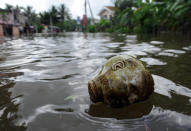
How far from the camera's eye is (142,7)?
13398mm

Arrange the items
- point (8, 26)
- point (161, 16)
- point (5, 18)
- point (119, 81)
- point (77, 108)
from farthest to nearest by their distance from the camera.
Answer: point (8, 26), point (5, 18), point (161, 16), point (77, 108), point (119, 81)

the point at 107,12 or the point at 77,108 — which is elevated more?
the point at 107,12

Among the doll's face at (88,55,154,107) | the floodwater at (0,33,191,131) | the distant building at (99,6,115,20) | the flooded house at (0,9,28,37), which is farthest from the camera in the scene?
the distant building at (99,6,115,20)

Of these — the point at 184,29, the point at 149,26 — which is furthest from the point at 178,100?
the point at 149,26

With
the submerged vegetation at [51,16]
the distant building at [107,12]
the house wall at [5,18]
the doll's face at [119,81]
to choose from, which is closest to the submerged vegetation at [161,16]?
the doll's face at [119,81]

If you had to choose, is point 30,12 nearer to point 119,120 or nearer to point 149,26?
point 149,26

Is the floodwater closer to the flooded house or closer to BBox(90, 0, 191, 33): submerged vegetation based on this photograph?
BBox(90, 0, 191, 33): submerged vegetation

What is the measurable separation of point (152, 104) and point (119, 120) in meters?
0.38

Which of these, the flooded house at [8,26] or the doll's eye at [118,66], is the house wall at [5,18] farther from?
the doll's eye at [118,66]

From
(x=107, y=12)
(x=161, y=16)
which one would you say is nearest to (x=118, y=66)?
(x=161, y=16)

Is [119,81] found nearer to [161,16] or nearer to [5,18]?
[161,16]

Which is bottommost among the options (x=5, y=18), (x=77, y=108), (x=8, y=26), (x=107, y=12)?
(x=77, y=108)

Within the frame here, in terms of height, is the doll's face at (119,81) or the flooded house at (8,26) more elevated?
the flooded house at (8,26)

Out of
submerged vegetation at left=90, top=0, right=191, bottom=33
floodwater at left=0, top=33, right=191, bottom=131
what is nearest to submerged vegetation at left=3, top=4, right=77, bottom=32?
submerged vegetation at left=90, top=0, right=191, bottom=33
